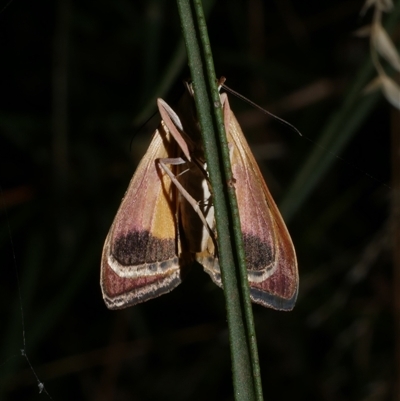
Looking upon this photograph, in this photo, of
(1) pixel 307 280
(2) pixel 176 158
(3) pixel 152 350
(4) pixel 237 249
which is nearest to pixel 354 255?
(1) pixel 307 280

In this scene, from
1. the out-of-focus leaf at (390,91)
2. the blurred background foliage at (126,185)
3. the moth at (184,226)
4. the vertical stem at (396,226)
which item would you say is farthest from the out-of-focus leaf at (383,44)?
the blurred background foliage at (126,185)

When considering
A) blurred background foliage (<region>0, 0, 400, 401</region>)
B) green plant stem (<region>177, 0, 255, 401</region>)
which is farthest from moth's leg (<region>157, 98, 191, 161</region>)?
blurred background foliage (<region>0, 0, 400, 401</region>)

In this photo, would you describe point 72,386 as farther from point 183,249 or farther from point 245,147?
point 245,147

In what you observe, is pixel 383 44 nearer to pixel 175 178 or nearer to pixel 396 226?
pixel 175 178

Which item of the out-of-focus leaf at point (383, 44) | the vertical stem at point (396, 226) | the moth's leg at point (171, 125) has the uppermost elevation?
the out-of-focus leaf at point (383, 44)

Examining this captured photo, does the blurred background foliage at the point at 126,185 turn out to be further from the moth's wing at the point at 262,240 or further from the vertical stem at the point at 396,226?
the moth's wing at the point at 262,240

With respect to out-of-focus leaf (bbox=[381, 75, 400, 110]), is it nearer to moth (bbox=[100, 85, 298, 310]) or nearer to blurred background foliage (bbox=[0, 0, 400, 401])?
moth (bbox=[100, 85, 298, 310])
